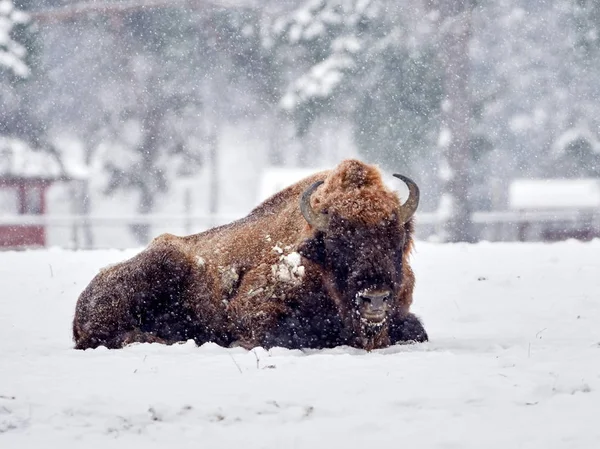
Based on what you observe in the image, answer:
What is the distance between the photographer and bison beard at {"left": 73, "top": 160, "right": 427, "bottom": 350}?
6.22 meters

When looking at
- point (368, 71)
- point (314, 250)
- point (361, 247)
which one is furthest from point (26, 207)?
point (361, 247)

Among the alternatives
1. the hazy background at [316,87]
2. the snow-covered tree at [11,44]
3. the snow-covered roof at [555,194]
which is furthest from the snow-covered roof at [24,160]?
the snow-covered roof at [555,194]

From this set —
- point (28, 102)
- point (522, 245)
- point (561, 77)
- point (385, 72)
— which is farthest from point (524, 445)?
point (28, 102)

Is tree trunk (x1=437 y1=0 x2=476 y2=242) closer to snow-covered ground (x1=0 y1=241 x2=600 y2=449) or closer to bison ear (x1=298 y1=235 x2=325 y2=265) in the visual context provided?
snow-covered ground (x1=0 y1=241 x2=600 y2=449)

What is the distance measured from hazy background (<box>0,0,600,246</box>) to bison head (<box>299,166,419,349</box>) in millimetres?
15625

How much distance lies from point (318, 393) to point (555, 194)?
22.9m

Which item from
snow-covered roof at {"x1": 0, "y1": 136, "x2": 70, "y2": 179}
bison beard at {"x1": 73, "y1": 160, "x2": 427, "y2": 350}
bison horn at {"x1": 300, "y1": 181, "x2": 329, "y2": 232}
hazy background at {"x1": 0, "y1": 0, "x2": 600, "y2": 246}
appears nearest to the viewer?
bison beard at {"x1": 73, "y1": 160, "x2": 427, "y2": 350}

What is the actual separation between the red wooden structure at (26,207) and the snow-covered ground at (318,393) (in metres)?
16.3

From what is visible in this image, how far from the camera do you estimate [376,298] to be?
18.9 ft

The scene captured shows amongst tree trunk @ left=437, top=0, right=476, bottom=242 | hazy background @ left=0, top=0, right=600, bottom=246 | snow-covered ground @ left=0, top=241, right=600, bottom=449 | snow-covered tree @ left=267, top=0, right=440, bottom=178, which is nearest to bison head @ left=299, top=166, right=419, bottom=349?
snow-covered ground @ left=0, top=241, right=600, bottom=449

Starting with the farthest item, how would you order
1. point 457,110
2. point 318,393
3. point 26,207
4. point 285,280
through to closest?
point 26,207 < point 457,110 < point 285,280 < point 318,393

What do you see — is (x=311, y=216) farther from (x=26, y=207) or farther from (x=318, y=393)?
(x=26, y=207)

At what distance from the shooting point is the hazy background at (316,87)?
883 inches

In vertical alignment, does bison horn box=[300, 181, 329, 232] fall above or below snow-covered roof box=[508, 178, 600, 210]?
above
